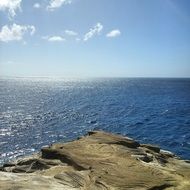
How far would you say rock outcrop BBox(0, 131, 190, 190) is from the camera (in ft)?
54.4

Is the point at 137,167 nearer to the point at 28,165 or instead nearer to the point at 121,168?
the point at 121,168

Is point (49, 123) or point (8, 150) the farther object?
point (49, 123)

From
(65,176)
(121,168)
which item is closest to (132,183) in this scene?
(121,168)

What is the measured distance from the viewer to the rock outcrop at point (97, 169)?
16.6m

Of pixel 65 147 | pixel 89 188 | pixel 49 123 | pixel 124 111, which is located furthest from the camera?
pixel 124 111

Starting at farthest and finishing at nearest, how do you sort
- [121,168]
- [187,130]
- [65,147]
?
[187,130]
[65,147]
[121,168]

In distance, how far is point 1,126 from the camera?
65.2 metres

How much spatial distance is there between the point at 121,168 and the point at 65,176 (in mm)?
3878

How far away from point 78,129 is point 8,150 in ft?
58.8

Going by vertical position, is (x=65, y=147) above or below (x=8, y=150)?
above

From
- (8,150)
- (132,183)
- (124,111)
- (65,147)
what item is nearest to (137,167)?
(132,183)

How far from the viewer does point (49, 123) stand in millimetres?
69000

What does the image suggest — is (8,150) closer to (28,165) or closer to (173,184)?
(28,165)

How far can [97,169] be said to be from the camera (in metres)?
19.2
